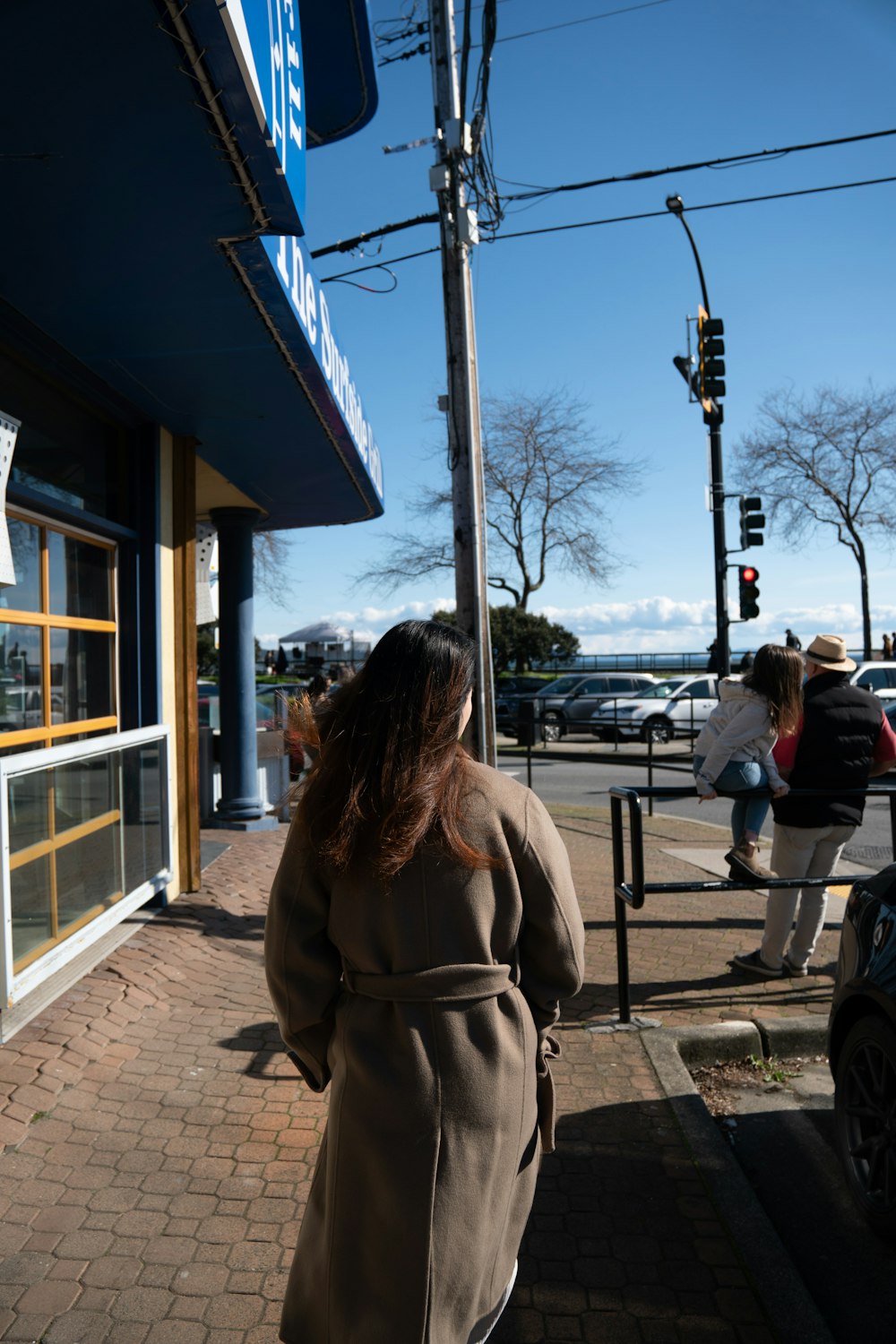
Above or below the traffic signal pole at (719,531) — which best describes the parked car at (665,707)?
below

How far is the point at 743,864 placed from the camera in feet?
17.9

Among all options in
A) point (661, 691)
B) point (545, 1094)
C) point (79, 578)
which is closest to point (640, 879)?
point (545, 1094)

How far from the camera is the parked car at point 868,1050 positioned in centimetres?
306

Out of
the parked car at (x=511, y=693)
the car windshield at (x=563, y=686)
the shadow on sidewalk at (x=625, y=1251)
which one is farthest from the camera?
the car windshield at (x=563, y=686)

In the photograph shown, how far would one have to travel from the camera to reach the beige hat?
5.46m

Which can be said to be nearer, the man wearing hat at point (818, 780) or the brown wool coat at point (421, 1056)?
the brown wool coat at point (421, 1056)

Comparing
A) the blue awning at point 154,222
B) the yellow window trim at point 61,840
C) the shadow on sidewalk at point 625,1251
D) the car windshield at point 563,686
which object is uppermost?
the blue awning at point 154,222

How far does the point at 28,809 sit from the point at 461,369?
16.5 ft

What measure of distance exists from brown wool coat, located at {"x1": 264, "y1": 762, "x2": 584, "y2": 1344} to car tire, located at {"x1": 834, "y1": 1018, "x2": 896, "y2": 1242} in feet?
5.22

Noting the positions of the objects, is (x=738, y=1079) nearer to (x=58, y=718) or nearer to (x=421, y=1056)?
(x=421, y=1056)

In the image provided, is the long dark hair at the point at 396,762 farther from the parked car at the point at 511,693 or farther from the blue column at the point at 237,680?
the parked car at the point at 511,693

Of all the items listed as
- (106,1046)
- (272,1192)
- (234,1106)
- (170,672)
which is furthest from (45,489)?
(272,1192)

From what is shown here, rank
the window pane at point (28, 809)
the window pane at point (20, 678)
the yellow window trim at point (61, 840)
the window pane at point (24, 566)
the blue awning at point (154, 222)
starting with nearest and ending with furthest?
1. the blue awning at point (154, 222)
2. the window pane at point (28, 809)
3. the yellow window trim at point (61, 840)
4. the window pane at point (20, 678)
5. the window pane at point (24, 566)

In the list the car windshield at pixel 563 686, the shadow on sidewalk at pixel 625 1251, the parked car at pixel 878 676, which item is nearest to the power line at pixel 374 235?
the shadow on sidewalk at pixel 625 1251
